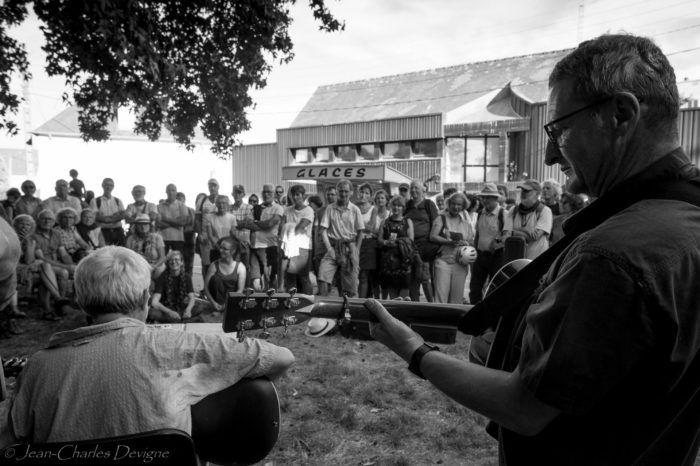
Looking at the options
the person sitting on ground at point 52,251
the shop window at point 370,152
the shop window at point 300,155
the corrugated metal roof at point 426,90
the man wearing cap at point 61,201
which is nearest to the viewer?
the person sitting on ground at point 52,251

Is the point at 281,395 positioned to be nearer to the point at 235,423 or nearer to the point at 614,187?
the point at 235,423

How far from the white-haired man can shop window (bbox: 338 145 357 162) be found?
28.2 m

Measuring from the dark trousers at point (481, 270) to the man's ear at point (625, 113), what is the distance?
225 inches

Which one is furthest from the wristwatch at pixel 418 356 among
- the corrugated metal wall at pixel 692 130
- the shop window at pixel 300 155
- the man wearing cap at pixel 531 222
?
the shop window at pixel 300 155

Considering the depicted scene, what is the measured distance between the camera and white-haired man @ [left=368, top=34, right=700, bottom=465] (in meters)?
0.91

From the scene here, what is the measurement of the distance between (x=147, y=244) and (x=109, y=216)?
7.76ft

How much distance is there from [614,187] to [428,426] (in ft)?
10.9

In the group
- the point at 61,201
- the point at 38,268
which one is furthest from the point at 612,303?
the point at 61,201

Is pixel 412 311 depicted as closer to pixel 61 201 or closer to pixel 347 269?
pixel 347 269

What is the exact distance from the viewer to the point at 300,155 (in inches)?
1245

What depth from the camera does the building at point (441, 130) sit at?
23.5 m

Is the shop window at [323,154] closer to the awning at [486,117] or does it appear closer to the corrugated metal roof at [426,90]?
the corrugated metal roof at [426,90]

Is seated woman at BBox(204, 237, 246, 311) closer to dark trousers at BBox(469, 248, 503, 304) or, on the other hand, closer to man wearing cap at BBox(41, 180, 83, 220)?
dark trousers at BBox(469, 248, 503, 304)

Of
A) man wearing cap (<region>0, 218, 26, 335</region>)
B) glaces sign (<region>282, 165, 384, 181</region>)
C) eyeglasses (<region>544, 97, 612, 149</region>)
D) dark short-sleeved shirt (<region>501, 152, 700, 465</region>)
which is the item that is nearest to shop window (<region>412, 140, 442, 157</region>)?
glaces sign (<region>282, 165, 384, 181</region>)
